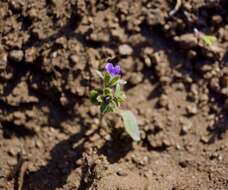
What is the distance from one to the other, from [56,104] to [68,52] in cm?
30

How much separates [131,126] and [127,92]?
28 centimetres

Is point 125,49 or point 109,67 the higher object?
point 125,49

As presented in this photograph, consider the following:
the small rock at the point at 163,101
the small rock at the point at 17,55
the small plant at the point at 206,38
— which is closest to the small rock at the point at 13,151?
the small rock at the point at 17,55

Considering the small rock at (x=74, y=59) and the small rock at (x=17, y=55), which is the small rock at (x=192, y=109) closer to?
the small rock at (x=74, y=59)

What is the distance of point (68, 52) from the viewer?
9.42 ft

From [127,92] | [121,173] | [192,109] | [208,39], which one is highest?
[208,39]

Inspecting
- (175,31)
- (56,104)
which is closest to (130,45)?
(175,31)

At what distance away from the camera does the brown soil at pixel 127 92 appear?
8.89ft

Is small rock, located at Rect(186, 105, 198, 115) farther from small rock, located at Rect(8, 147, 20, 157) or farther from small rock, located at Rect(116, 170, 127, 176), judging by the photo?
small rock, located at Rect(8, 147, 20, 157)

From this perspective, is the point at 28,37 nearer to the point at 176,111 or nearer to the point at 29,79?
the point at 29,79

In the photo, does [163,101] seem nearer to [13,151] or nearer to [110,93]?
[110,93]

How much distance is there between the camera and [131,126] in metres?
2.68

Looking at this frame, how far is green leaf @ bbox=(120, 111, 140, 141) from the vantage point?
8.77 feet

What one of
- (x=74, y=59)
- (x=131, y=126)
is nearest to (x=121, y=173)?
(x=131, y=126)
